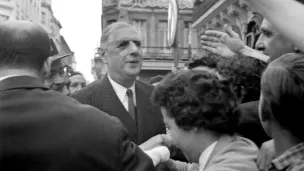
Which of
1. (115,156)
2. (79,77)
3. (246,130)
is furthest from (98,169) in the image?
(79,77)

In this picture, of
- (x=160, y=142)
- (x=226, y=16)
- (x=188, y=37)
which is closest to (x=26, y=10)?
(x=188, y=37)

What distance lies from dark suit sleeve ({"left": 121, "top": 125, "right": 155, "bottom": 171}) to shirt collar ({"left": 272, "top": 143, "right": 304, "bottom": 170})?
0.69 meters

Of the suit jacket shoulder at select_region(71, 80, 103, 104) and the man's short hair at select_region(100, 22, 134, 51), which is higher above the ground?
the man's short hair at select_region(100, 22, 134, 51)

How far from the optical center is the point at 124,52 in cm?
411

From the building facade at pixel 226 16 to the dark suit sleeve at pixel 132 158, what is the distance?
1352cm

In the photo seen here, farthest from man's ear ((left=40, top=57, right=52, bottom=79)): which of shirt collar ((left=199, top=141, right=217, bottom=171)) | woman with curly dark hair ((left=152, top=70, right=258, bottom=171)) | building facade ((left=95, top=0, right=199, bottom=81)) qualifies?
building facade ((left=95, top=0, right=199, bottom=81))

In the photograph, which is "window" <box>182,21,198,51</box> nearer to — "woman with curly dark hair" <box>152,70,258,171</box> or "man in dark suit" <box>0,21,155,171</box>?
"woman with curly dark hair" <box>152,70,258,171</box>

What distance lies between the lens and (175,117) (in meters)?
2.55

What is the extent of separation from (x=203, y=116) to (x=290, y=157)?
0.50 metres

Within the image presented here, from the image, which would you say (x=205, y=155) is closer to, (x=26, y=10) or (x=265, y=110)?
(x=265, y=110)

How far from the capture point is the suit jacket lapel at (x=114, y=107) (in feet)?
12.4

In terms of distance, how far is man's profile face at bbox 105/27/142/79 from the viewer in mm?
4070

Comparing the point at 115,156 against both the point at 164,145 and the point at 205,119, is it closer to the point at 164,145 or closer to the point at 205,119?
the point at 205,119

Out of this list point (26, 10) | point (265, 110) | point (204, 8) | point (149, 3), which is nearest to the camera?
point (265, 110)
